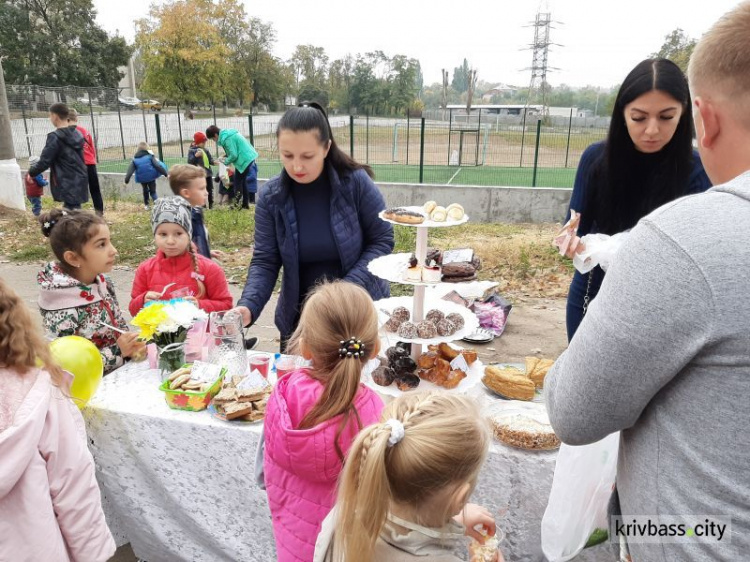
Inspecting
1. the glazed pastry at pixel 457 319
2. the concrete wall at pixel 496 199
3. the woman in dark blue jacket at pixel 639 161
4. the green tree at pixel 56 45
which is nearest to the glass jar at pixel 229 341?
the glazed pastry at pixel 457 319

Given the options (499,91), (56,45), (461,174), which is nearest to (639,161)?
(461,174)

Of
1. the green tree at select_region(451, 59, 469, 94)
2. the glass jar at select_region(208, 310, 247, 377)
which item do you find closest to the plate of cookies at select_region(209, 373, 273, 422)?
the glass jar at select_region(208, 310, 247, 377)

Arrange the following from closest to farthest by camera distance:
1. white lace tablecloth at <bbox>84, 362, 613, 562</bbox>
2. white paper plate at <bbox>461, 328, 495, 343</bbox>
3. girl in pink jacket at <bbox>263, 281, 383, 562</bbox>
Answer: girl in pink jacket at <bbox>263, 281, 383, 562</bbox> < white lace tablecloth at <bbox>84, 362, 613, 562</bbox> < white paper plate at <bbox>461, 328, 495, 343</bbox>

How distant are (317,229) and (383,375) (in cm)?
89

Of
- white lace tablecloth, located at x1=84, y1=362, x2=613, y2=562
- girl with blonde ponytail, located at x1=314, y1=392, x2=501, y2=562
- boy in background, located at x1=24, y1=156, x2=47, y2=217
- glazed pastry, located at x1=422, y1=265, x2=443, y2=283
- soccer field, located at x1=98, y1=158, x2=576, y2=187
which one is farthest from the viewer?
soccer field, located at x1=98, y1=158, x2=576, y2=187

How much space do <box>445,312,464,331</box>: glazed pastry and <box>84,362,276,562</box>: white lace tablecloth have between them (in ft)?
2.76

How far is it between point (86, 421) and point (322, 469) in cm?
126

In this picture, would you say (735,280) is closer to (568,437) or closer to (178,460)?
(568,437)

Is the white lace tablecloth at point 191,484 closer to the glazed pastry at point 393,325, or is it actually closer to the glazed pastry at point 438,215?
the glazed pastry at point 393,325

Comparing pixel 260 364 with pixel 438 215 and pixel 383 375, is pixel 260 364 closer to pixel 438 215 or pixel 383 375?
pixel 383 375

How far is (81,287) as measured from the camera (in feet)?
7.93

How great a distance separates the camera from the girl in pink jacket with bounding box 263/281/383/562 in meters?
1.45

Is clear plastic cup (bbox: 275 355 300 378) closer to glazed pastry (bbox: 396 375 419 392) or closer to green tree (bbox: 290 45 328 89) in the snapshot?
glazed pastry (bbox: 396 375 419 392)

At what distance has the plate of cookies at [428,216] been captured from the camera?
1961mm
